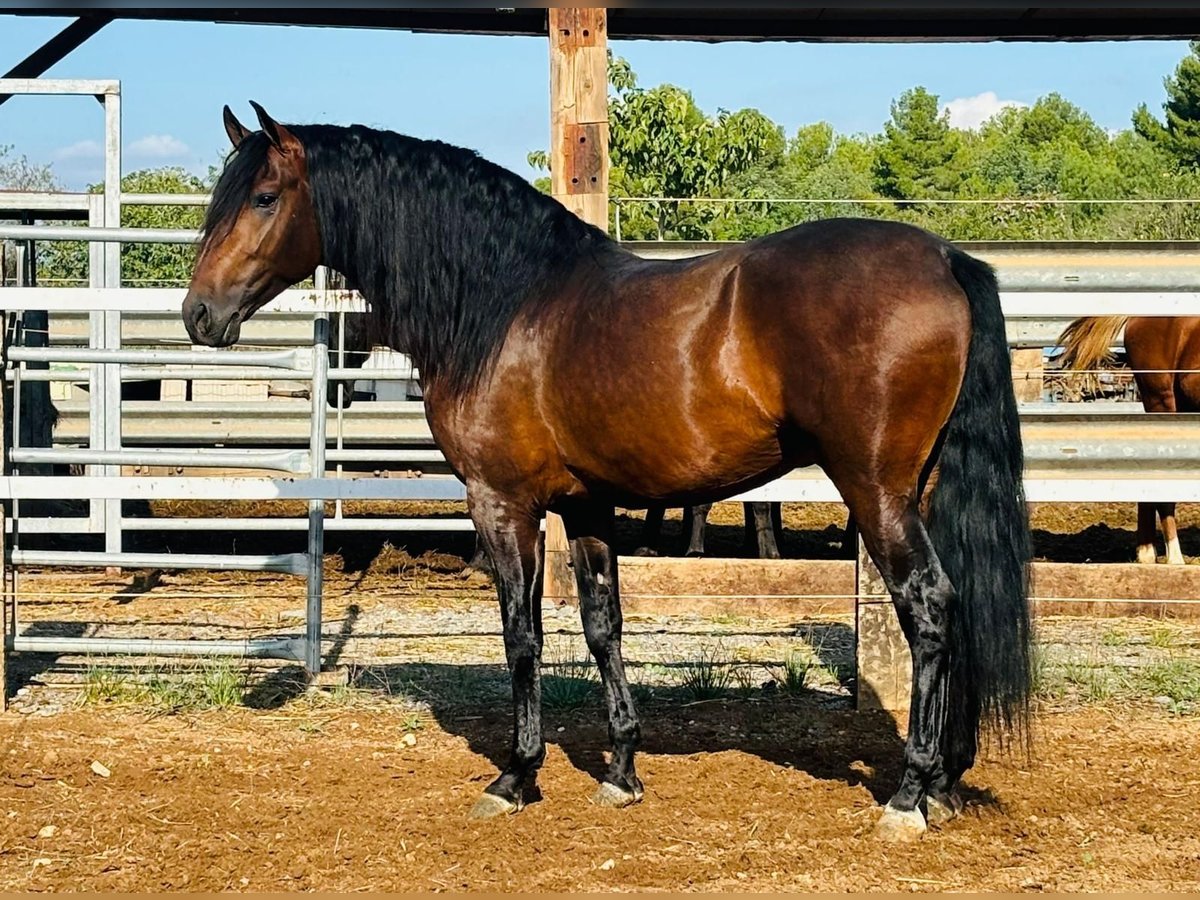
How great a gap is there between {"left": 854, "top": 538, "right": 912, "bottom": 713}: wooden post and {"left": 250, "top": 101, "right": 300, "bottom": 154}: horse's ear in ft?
8.67

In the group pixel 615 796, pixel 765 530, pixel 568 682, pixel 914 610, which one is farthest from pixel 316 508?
pixel 765 530

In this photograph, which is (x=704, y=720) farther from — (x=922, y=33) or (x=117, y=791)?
(x=922, y=33)

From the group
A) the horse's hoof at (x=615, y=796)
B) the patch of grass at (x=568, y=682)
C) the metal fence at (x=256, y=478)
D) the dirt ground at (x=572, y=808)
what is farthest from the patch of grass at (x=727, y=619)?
the horse's hoof at (x=615, y=796)

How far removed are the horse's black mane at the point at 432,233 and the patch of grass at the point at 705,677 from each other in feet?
6.35

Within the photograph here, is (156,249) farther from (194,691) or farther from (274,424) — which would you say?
(194,691)

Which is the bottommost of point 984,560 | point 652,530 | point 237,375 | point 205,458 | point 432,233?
point 652,530

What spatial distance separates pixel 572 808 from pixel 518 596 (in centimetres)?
70

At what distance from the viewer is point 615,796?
12.8ft

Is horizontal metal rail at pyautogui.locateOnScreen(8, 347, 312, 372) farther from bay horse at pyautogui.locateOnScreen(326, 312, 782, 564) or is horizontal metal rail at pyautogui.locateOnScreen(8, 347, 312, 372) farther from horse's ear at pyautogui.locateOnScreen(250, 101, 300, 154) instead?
bay horse at pyautogui.locateOnScreen(326, 312, 782, 564)

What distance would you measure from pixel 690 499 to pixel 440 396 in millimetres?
907

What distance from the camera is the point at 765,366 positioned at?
357cm

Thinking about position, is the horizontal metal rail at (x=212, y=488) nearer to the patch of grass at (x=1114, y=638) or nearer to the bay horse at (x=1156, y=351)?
the patch of grass at (x=1114, y=638)

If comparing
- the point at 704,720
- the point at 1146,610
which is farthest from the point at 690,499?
the point at 1146,610

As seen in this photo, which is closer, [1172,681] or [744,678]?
[1172,681]
